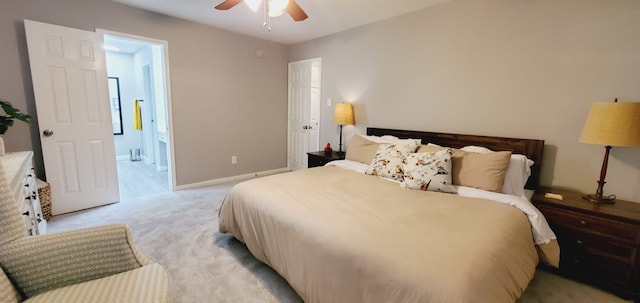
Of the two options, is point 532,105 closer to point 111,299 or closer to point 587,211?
point 587,211

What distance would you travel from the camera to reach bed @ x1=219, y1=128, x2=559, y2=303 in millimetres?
1146

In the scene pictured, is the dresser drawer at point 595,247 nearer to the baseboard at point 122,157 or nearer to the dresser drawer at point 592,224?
the dresser drawer at point 592,224

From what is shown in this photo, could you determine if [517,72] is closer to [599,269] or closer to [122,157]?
[599,269]

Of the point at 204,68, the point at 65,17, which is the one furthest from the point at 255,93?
the point at 65,17

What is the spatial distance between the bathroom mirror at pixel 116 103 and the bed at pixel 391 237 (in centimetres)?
506

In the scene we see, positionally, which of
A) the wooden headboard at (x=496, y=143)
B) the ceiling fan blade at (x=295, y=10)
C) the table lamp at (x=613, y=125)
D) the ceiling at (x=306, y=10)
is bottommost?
the wooden headboard at (x=496, y=143)

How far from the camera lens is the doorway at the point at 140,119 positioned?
415 cm

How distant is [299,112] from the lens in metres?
4.78

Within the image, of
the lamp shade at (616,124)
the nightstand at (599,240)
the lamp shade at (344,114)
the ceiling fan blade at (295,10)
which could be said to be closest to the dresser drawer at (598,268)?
the nightstand at (599,240)

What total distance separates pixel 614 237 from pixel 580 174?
24.6 inches

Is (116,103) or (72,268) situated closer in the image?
(72,268)

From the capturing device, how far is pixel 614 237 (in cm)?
176

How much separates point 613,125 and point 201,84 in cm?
433

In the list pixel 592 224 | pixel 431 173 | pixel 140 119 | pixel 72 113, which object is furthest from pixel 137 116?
pixel 592 224
